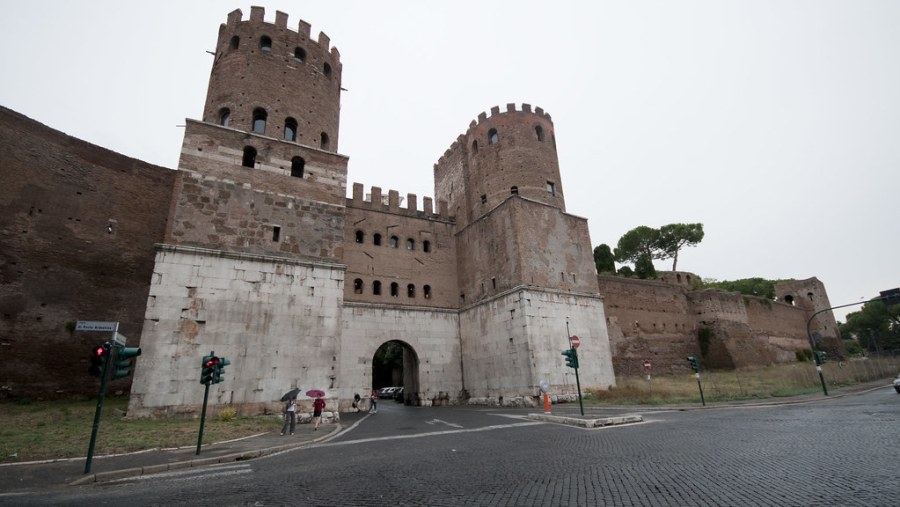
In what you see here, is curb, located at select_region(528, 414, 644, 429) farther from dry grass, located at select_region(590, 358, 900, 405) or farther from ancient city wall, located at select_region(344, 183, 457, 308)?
ancient city wall, located at select_region(344, 183, 457, 308)

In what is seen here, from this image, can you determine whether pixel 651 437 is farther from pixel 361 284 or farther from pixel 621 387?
pixel 361 284

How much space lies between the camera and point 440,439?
31.7 ft

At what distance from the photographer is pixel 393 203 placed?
24.8 meters

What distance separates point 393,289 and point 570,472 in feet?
60.0

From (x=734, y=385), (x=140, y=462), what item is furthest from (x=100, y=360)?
(x=734, y=385)

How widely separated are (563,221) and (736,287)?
52.7 metres

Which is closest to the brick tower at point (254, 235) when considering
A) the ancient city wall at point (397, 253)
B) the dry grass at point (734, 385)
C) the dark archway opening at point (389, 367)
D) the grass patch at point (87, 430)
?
the grass patch at point (87, 430)

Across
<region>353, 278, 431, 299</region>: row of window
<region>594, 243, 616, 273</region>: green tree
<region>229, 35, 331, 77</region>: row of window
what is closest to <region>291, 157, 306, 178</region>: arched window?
<region>229, 35, 331, 77</region>: row of window

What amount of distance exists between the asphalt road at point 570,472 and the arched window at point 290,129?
13.5 meters

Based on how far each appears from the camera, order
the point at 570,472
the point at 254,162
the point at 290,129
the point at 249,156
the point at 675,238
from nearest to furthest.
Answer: the point at 570,472 → the point at 254,162 → the point at 249,156 → the point at 290,129 → the point at 675,238

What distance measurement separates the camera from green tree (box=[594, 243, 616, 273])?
118 feet

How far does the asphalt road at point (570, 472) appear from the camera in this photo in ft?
14.4

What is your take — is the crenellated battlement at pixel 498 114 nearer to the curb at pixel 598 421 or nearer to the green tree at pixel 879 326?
the curb at pixel 598 421

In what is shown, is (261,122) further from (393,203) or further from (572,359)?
(572,359)
